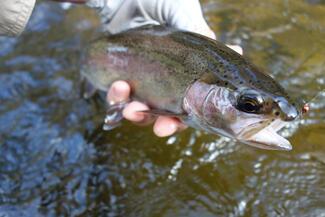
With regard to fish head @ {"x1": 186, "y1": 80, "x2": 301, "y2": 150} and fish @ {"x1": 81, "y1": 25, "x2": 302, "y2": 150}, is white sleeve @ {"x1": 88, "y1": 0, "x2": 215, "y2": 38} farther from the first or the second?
fish head @ {"x1": 186, "y1": 80, "x2": 301, "y2": 150}

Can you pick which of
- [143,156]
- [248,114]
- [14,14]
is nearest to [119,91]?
[143,156]

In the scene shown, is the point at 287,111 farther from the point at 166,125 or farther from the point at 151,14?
the point at 151,14

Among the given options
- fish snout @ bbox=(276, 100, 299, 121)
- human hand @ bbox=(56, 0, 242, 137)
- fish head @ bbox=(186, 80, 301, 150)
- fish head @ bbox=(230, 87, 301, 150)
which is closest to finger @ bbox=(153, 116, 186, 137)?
human hand @ bbox=(56, 0, 242, 137)

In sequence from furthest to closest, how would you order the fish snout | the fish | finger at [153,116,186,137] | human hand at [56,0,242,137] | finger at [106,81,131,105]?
finger at [106,81,131,105]
human hand at [56,0,242,137]
finger at [153,116,186,137]
the fish
the fish snout

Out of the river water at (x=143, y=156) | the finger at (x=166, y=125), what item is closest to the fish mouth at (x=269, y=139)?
the finger at (x=166, y=125)

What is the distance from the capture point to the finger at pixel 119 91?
2.93 m

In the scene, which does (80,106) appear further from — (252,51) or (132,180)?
(252,51)

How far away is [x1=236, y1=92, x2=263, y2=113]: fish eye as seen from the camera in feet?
7.00

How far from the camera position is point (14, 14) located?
2.86 meters

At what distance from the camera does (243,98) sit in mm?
2193

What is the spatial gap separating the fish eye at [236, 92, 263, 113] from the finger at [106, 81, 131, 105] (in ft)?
2.96

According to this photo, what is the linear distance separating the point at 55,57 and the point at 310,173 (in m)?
2.35

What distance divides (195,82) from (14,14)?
3.67ft

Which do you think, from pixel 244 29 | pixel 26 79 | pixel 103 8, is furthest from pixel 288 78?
pixel 26 79
